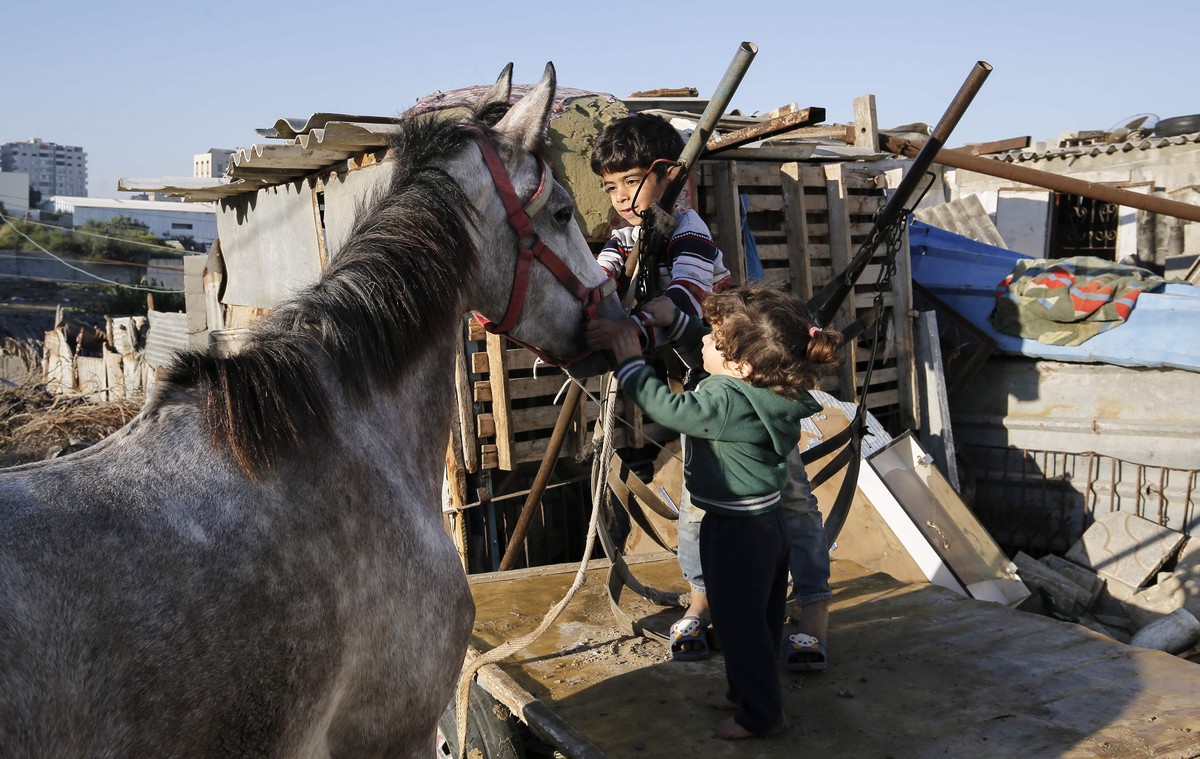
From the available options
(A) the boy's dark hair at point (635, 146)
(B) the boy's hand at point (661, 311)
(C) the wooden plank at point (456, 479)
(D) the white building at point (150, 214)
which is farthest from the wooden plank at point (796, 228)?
(D) the white building at point (150, 214)

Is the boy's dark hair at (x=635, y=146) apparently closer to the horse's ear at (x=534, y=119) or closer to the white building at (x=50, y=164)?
the horse's ear at (x=534, y=119)

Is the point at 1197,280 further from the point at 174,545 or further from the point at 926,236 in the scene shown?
the point at 174,545

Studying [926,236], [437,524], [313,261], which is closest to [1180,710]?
[437,524]

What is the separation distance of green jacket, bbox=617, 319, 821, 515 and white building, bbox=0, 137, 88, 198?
114890 mm

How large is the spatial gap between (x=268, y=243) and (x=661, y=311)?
5756mm

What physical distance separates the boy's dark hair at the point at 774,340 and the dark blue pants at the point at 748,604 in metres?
0.42

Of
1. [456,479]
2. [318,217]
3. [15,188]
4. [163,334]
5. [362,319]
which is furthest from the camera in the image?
[15,188]

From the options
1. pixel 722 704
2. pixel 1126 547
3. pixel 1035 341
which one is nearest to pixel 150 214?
pixel 1035 341

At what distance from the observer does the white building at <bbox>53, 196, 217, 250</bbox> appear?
153ft

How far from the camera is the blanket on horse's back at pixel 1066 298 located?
730cm

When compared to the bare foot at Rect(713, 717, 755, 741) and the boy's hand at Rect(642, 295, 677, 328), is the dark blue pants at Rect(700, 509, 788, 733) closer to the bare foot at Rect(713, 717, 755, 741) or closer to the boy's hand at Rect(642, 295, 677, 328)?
the bare foot at Rect(713, 717, 755, 741)

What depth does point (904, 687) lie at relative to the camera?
2.87 metres

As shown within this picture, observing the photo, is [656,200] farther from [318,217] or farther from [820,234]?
[820,234]

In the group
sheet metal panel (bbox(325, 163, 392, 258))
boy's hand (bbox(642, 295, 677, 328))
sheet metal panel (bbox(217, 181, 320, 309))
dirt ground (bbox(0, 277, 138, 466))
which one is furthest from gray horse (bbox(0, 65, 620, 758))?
dirt ground (bbox(0, 277, 138, 466))
